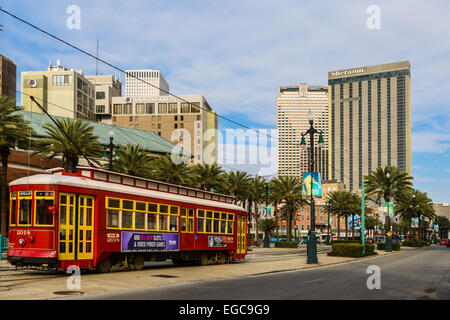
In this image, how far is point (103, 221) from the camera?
1936cm

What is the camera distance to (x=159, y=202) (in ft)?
74.4

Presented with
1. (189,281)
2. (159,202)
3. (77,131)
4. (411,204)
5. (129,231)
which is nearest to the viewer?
(189,281)

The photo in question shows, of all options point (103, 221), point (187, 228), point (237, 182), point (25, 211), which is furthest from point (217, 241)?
point (237, 182)

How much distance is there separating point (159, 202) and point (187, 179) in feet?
131

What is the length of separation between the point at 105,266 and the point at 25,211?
4065mm

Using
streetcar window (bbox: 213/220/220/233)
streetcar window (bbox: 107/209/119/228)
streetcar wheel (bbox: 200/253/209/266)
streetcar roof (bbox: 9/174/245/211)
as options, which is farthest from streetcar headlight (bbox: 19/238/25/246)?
streetcar window (bbox: 213/220/220/233)

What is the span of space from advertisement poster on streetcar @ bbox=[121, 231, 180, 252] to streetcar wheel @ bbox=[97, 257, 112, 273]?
2.50 ft

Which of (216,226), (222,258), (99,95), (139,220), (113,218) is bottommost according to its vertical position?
(222,258)

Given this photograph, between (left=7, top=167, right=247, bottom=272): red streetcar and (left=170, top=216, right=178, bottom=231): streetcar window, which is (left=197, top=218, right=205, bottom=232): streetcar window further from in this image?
(left=170, top=216, right=178, bottom=231): streetcar window

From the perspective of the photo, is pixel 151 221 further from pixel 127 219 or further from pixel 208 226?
pixel 208 226

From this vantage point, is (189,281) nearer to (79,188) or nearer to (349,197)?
(79,188)

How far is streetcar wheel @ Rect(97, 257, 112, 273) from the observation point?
19.9 m
